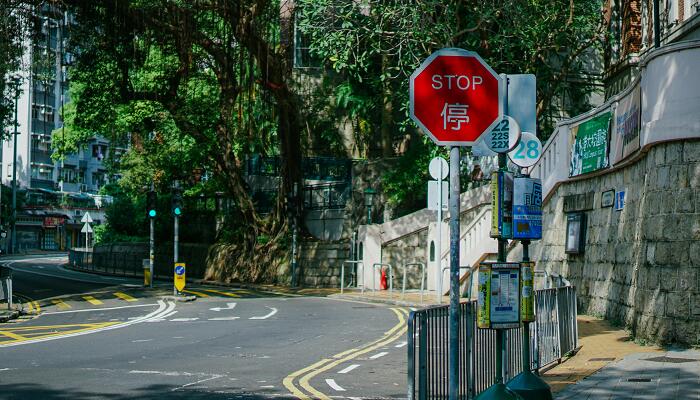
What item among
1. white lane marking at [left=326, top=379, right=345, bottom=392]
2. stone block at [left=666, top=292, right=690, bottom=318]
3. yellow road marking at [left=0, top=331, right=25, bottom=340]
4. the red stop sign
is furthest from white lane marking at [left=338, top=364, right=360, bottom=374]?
yellow road marking at [left=0, top=331, right=25, bottom=340]

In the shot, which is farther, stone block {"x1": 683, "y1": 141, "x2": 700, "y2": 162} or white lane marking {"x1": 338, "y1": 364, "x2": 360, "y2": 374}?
stone block {"x1": 683, "y1": 141, "x2": 700, "y2": 162}

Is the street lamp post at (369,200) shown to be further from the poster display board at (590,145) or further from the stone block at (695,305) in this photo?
the stone block at (695,305)

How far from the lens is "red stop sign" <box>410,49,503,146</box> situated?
697 cm

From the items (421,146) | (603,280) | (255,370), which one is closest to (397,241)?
(421,146)

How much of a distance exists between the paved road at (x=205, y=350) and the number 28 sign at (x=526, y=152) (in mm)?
3052

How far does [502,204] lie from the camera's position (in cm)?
935

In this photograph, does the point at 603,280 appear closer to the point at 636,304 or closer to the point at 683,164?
the point at 636,304

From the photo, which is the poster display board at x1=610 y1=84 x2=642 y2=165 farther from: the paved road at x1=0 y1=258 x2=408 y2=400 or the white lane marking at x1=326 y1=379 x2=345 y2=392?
the white lane marking at x1=326 y1=379 x2=345 y2=392

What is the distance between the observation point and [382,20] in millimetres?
29312

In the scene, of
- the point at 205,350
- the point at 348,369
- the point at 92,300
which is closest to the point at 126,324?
the point at 205,350

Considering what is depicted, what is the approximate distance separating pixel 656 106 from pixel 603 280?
5560 mm

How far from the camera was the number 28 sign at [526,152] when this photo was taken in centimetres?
1057

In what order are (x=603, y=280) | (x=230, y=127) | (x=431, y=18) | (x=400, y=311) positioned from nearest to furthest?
(x=603, y=280) < (x=400, y=311) < (x=431, y=18) < (x=230, y=127)

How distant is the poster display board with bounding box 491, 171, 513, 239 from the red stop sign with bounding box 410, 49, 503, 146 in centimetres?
222
